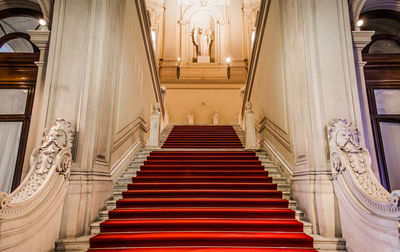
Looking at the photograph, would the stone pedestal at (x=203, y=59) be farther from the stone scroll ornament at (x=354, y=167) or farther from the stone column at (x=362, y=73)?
the stone scroll ornament at (x=354, y=167)

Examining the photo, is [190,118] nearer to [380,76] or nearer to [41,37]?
[380,76]

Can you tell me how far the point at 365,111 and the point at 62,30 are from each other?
15.6 feet

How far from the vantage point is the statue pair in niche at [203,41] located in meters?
14.1

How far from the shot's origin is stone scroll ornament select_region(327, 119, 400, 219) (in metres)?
2.46

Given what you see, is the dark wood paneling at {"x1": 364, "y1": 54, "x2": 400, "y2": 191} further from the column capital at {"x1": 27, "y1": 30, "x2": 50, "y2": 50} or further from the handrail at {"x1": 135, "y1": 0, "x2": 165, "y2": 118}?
the column capital at {"x1": 27, "y1": 30, "x2": 50, "y2": 50}

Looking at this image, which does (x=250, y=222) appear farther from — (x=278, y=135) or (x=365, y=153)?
(x=278, y=135)

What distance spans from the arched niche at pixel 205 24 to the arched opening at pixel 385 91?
928 cm

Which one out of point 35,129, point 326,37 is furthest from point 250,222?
→ point 35,129

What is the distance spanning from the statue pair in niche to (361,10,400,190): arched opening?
31.8ft

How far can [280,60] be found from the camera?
4629 millimetres

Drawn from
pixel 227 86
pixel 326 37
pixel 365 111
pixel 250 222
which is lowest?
pixel 250 222

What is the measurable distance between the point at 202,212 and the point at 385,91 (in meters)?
4.29

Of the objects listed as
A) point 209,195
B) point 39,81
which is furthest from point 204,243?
point 39,81

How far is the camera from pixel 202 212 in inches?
131
